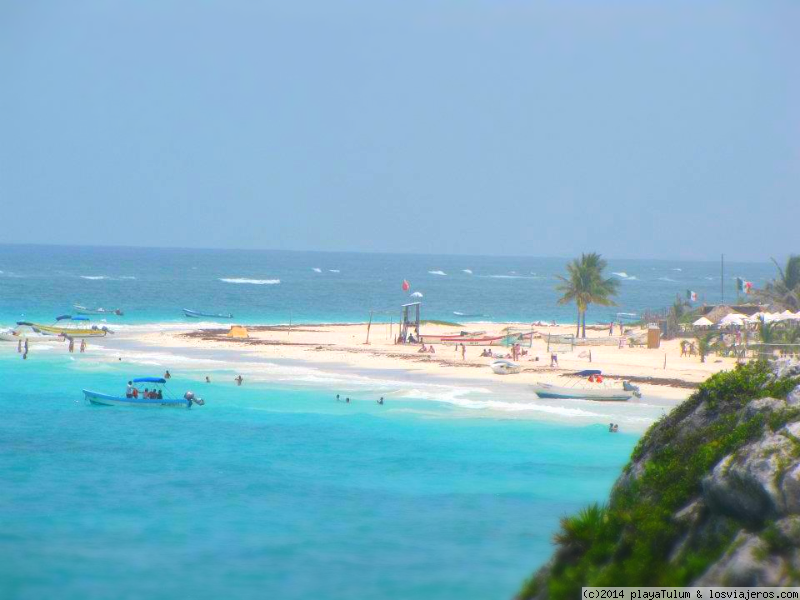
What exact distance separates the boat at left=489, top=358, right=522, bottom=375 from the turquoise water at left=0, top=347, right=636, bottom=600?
830 centimetres

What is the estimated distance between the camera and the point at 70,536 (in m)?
21.0

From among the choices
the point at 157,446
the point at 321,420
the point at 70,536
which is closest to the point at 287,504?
the point at 70,536

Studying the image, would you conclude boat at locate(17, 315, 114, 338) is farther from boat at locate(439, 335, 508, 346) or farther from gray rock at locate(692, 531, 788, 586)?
gray rock at locate(692, 531, 788, 586)

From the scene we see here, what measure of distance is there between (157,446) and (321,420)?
6.51 m

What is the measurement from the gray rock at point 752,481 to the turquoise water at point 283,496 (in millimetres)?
6393

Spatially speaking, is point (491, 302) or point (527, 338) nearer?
point (527, 338)

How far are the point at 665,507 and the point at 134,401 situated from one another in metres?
28.3

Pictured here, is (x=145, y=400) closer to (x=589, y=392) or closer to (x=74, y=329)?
(x=589, y=392)

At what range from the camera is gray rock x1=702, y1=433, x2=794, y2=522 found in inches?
467

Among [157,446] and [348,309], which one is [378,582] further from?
[348,309]

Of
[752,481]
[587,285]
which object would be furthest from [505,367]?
[752,481]

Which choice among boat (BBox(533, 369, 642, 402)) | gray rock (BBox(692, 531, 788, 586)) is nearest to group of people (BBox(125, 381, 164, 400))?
boat (BBox(533, 369, 642, 402))

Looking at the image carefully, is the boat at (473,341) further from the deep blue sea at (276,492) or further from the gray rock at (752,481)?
the gray rock at (752,481)

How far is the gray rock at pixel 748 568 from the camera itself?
10.9 metres
